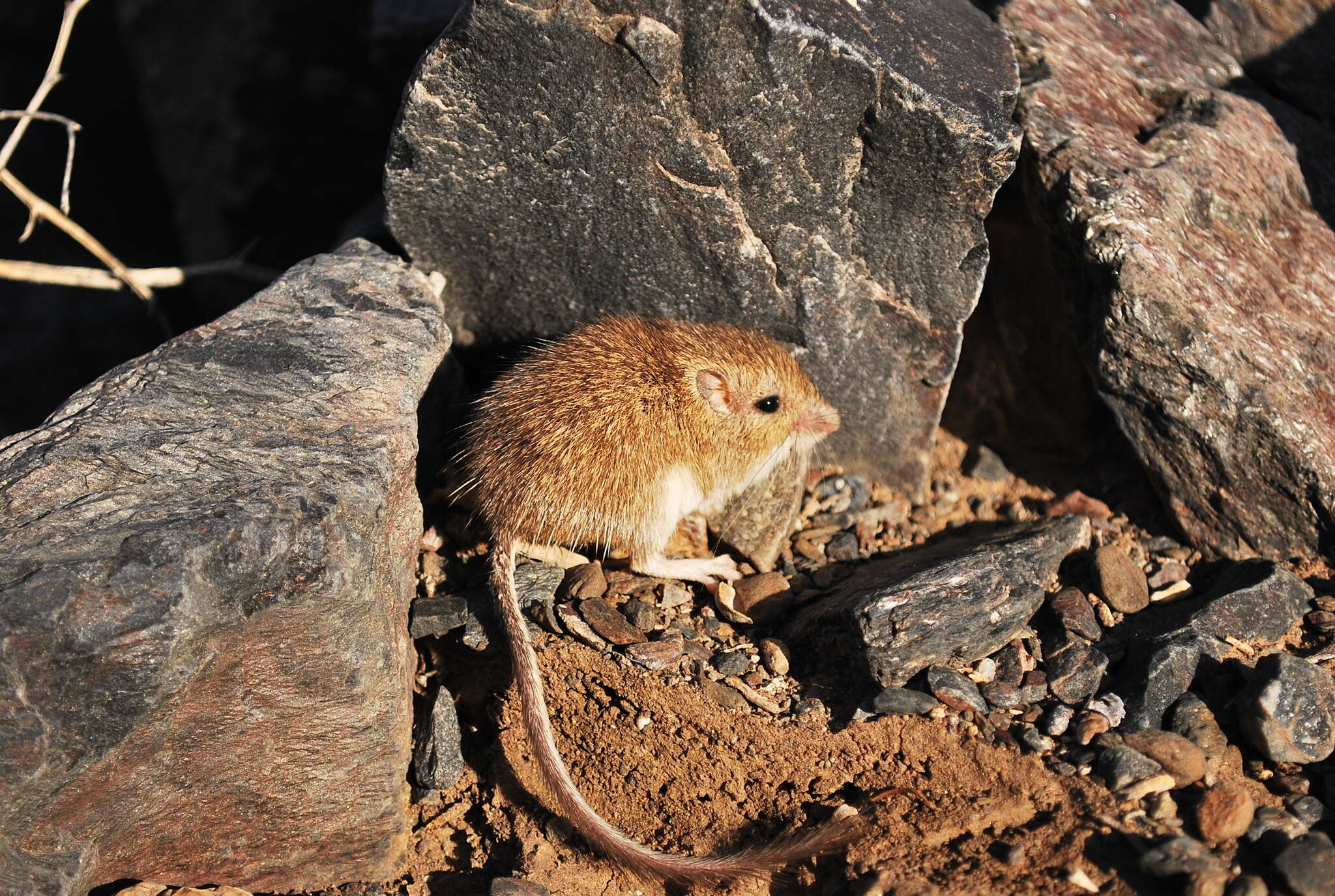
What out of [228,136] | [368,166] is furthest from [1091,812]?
[228,136]

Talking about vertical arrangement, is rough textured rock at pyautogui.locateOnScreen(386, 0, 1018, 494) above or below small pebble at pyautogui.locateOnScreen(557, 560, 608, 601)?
above

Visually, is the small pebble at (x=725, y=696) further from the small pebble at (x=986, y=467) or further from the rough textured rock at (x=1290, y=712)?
the small pebble at (x=986, y=467)

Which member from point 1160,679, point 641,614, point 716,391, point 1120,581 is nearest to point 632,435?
point 716,391

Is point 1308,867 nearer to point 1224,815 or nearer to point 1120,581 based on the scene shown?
point 1224,815

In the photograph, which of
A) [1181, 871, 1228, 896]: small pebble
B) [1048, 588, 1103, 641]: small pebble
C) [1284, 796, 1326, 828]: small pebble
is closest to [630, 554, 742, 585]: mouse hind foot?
[1048, 588, 1103, 641]: small pebble

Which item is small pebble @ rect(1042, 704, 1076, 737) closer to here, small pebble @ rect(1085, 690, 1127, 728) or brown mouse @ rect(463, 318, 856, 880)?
small pebble @ rect(1085, 690, 1127, 728)

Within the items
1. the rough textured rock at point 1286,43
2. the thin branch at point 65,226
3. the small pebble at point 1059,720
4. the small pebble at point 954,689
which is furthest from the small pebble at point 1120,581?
the thin branch at point 65,226
